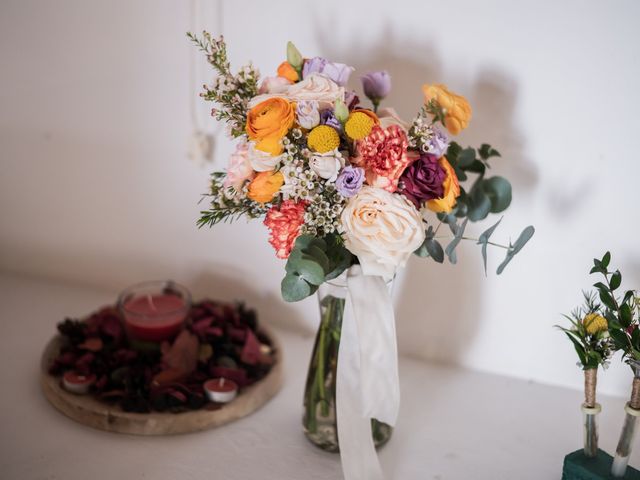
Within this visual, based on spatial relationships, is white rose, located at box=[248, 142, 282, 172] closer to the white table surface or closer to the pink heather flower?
the pink heather flower

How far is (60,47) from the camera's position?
3.97 ft

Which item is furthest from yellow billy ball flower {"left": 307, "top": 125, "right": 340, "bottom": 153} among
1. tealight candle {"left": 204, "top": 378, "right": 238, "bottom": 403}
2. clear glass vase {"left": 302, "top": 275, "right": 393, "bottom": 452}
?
tealight candle {"left": 204, "top": 378, "right": 238, "bottom": 403}

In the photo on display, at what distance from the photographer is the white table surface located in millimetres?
879

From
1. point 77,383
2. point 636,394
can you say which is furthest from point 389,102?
point 77,383

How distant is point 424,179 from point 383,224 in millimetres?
83

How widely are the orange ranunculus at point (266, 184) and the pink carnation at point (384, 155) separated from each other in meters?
0.10

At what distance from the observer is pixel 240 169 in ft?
2.51

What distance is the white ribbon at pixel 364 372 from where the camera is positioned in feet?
2.66

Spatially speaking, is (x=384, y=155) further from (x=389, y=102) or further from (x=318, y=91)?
(x=389, y=102)

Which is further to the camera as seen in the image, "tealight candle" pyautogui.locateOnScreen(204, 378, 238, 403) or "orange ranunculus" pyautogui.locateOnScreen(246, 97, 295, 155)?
"tealight candle" pyautogui.locateOnScreen(204, 378, 238, 403)

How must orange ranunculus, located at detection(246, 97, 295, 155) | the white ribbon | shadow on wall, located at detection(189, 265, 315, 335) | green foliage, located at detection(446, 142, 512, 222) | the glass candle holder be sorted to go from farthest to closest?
shadow on wall, located at detection(189, 265, 315, 335)
the glass candle holder
green foliage, located at detection(446, 142, 512, 222)
the white ribbon
orange ranunculus, located at detection(246, 97, 295, 155)

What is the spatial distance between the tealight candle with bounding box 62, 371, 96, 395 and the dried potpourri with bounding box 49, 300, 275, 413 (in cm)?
1

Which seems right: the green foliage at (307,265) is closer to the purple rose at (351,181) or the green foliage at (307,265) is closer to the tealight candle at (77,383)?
the purple rose at (351,181)

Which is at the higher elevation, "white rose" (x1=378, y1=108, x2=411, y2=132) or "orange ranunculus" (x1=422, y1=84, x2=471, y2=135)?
"orange ranunculus" (x1=422, y1=84, x2=471, y2=135)
